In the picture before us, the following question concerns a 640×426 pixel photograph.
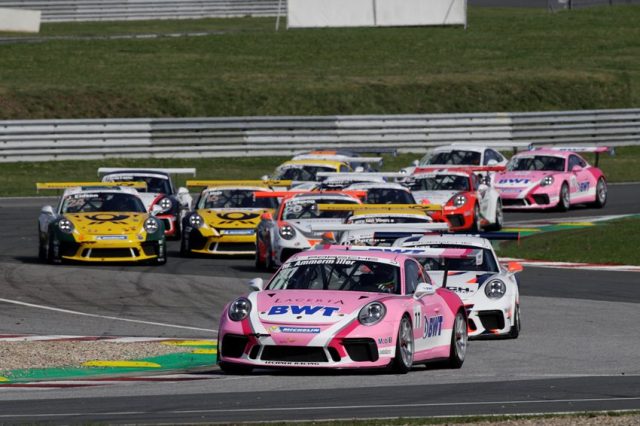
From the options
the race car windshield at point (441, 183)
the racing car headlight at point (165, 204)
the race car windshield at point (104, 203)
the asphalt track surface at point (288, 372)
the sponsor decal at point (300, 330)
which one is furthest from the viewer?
the race car windshield at point (441, 183)

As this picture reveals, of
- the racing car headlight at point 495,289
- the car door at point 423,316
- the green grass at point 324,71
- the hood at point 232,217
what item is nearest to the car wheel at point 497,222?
the hood at point 232,217

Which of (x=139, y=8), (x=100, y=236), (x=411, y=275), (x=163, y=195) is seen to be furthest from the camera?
(x=139, y=8)

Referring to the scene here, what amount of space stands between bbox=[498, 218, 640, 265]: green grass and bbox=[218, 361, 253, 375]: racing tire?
40.0ft

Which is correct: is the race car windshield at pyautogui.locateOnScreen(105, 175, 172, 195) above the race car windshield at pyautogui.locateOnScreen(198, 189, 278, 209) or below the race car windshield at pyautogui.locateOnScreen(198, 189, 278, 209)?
above

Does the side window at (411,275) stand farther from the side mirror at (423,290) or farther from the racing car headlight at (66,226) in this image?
the racing car headlight at (66,226)

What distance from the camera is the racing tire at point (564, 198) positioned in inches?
1278

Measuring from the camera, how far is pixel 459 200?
27750 millimetres

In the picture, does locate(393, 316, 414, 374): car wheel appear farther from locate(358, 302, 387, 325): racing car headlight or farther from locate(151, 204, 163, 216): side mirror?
locate(151, 204, 163, 216): side mirror

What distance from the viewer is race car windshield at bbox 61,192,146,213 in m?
24.1

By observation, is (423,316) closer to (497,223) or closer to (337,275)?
(337,275)

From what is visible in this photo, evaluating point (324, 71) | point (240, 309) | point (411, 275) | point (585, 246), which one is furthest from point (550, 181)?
point (240, 309)

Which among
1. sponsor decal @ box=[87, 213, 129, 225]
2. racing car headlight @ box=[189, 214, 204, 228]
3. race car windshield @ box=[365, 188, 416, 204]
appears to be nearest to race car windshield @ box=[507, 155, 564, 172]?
race car windshield @ box=[365, 188, 416, 204]

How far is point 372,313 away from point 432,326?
0.94 meters

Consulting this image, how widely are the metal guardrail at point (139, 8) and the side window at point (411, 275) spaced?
52.0 metres
